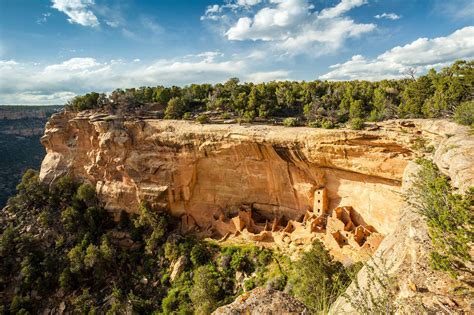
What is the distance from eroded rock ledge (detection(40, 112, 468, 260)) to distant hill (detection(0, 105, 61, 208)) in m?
25.2

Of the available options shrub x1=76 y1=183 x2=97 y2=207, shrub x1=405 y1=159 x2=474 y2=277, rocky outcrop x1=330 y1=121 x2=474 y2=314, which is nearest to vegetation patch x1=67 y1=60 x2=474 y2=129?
shrub x1=76 y1=183 x2=97 y2=207

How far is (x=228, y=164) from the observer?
2423cm

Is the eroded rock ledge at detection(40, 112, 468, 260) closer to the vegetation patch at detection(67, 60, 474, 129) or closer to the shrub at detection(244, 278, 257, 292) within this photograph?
the vegetation patch at detection(67, 60, 474, 129)

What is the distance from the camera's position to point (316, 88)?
34.2 meters

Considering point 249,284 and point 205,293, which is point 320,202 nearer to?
point 249,284

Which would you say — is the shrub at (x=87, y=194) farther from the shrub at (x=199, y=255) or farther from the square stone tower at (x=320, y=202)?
the square stone tower at (x=320, y=202)

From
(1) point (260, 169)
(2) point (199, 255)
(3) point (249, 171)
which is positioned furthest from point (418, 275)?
(2) point (199, 255)

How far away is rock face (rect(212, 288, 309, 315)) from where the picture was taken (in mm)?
5059

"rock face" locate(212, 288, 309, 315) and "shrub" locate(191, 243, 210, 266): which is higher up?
"rock face" locate(212, 288, 309, 315)

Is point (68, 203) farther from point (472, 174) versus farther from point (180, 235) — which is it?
point (472, 174)

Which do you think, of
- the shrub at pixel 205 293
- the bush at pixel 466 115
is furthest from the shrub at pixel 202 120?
the bush at pixel 466 115

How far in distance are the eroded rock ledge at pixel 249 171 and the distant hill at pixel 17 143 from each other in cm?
2523

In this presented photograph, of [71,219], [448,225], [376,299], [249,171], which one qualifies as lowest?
[71,219]

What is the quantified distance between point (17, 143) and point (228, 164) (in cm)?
6111
